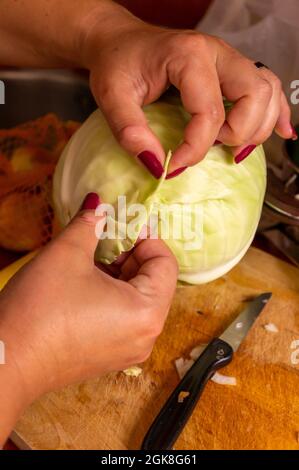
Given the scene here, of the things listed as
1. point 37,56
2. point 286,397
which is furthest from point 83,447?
point 37,56

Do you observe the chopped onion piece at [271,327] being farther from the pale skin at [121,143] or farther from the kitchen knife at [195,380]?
the pale skin at [121,143]

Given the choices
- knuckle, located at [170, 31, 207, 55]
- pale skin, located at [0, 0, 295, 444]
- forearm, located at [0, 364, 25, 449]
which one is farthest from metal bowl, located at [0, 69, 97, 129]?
forearm, located at [0, 364, 25, 449]

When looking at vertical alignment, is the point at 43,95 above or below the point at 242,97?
below

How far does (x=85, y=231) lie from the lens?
2.91 feet

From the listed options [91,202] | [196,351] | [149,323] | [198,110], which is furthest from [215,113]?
[196,351]

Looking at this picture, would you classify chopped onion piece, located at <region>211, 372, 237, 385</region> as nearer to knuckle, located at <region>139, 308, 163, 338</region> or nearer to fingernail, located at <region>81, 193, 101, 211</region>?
knuckle, located at <region>139, 308, 163, 338</region>

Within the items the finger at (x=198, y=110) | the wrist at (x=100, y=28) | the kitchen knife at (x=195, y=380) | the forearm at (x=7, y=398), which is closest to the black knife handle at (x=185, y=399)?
the kitchen knife at (x=195, y=380)

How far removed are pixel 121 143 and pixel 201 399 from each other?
0.49m

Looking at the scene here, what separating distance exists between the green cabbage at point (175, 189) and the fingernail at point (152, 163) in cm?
1

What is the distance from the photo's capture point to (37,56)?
4.29 ft

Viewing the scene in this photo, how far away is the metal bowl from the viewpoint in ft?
5.37

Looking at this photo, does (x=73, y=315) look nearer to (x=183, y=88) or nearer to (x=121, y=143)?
(x=121, y=143)

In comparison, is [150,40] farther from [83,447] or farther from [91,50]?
[83,447]

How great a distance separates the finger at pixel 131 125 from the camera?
3.09 feet
